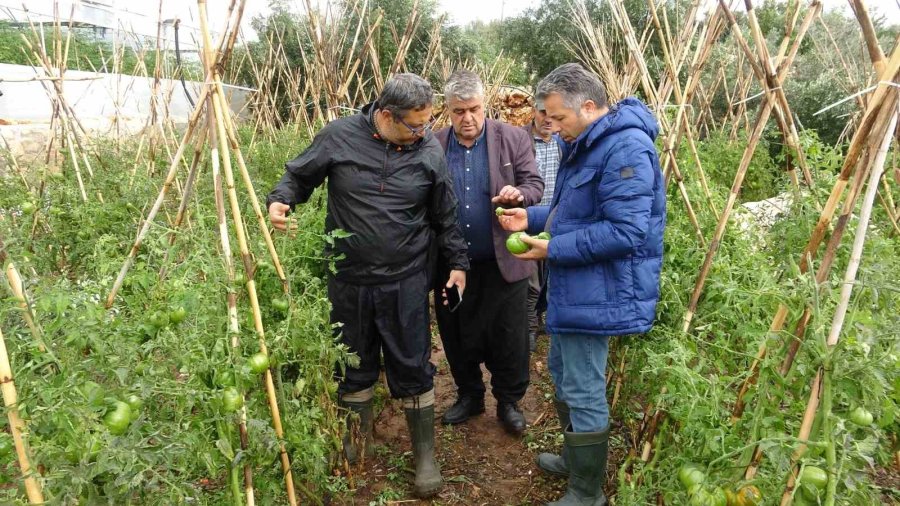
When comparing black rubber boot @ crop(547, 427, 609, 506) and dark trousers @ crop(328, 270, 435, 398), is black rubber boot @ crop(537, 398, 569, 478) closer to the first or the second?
black rubber boot @ crop(547, 427, 609, 506)

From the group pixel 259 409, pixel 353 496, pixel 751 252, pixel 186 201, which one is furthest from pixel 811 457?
pixel 353 496

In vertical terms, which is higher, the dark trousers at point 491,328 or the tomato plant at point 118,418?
the tomato plant at point 118,418

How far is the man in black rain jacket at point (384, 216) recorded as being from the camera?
2.40 m

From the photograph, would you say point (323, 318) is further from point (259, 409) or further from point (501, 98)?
point (501, 98)

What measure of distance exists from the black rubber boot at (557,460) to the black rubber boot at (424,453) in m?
0.52

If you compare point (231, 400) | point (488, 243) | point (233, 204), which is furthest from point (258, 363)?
point (488, 243)

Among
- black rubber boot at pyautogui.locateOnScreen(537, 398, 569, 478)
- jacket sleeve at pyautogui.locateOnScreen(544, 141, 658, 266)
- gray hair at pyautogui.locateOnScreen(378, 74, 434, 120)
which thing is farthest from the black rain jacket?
black rubber boot at pyautogui.locateOnScreen(537, 398, 569, 478)

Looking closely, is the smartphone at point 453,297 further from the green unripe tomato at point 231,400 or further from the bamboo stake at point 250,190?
the green unripe tomato at point 231,400

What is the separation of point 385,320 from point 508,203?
0.90 m

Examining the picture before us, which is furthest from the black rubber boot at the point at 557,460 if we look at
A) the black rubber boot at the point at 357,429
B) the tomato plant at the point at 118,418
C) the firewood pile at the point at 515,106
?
the firewood pile at the point at 515,106

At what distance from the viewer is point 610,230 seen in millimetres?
2004

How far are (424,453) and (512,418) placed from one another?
660 millimetres

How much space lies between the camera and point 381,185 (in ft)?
7.93

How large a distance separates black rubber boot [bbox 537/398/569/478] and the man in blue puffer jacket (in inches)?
13.1
